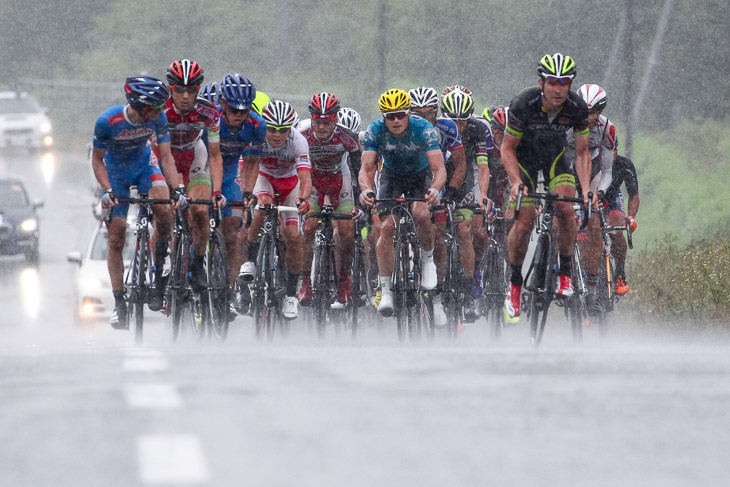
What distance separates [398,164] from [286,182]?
4.03 ft

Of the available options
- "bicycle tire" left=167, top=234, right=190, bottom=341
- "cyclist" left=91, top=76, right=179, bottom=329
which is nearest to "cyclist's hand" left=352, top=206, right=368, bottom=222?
"bicycle tire" left=167, top=234, right=190, bottom=341

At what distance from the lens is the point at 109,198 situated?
11727mm

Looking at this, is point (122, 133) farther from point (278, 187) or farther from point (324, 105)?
point (324, 105)

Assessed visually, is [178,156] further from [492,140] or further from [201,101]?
[492,140]

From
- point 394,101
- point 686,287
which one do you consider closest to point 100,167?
point 394,101

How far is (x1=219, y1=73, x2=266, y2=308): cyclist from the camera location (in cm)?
1262

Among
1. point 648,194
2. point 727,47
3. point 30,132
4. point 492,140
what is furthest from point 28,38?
point 492,140

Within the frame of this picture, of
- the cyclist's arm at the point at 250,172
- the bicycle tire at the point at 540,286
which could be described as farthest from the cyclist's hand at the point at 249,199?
the bicycle tire at the point at 540,286

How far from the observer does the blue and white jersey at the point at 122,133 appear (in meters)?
11.7

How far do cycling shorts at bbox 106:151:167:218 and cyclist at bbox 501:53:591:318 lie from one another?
111 inches

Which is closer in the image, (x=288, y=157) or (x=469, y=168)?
(x=288, y=157)

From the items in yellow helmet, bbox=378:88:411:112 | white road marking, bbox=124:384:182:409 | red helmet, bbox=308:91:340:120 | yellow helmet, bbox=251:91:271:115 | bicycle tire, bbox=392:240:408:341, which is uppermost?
yellow helmet, bbox=251:91:271:115

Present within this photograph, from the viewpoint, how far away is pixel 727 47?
1640 inches

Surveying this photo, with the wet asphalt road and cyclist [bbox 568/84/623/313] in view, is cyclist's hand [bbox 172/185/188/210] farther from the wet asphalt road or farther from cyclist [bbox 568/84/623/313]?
cyclist [bbox 568/84/623/313]
